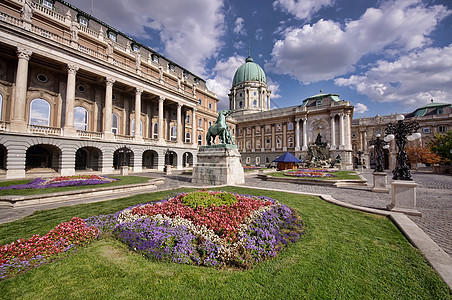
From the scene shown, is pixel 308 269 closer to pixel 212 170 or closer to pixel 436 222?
pixel 436 222

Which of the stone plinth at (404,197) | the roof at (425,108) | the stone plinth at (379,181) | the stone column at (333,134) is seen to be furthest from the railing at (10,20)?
the roof at (425,108)

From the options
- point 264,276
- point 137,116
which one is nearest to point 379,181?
point 264,276

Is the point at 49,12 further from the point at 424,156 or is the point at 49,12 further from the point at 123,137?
the point at 424,156

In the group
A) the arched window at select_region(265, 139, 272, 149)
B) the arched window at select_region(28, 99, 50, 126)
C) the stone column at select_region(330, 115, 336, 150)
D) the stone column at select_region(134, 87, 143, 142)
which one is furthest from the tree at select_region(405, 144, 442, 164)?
the arched window at select_region(28, 99, 50, 126)

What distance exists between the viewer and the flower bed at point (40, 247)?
326 cm

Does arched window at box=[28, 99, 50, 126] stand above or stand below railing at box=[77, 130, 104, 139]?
above

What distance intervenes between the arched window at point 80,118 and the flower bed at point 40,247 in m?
25.5

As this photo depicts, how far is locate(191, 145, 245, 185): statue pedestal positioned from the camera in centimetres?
1391

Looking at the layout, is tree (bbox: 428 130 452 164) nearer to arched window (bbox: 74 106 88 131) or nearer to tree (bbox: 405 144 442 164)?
tree (bbox: 405 144 442 164)

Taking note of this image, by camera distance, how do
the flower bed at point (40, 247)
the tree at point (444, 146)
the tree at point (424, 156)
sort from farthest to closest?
the tree at point (424, 156)
the tree at point (444, 146)
the flower bed at point (40, 247)

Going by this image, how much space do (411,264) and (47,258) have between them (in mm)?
7129

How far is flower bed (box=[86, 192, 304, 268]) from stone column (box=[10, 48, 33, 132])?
20.3m

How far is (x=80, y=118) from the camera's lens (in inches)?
961

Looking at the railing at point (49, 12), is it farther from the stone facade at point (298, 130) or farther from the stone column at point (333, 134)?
the stone column at point (333, 134)
